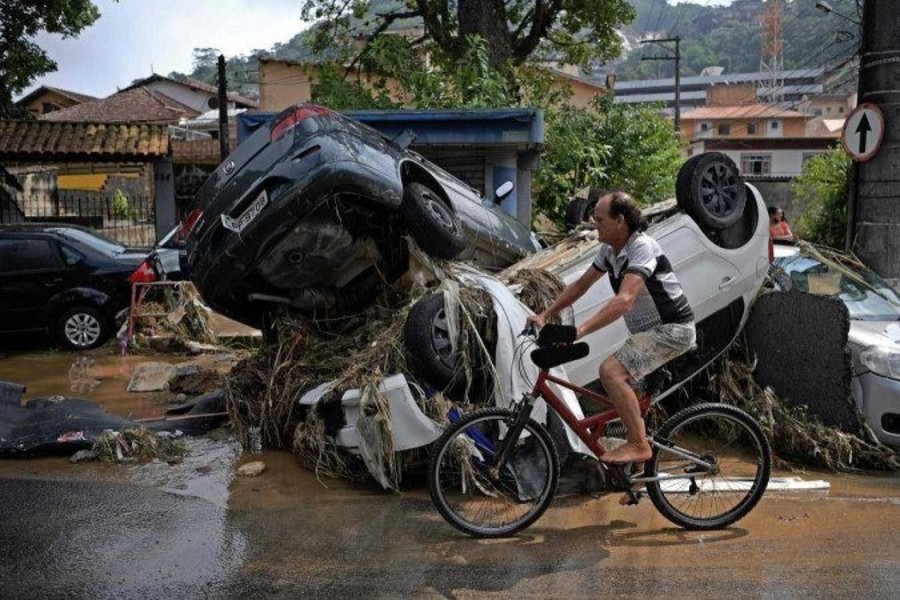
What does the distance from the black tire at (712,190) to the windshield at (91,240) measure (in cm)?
862

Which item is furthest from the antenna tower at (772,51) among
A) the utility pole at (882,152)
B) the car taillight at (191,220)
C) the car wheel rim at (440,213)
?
the car taillight at (191,220)

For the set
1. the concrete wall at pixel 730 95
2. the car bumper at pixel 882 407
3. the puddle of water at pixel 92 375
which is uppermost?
the concrete wall at pixel 730 95

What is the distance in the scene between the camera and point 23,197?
27.6m

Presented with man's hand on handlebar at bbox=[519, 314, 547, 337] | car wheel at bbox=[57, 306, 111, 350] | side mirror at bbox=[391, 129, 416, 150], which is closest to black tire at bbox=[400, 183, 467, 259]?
side mirror at bbox=[391, 129, 416, 150]

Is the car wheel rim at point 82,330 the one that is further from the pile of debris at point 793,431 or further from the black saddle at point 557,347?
the black saddle at point 557,347

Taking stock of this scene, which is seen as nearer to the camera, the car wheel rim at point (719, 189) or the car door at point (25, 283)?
the car wheel rim at point (719, 189)

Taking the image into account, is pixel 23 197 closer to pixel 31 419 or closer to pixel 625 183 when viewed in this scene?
pixel 625 183

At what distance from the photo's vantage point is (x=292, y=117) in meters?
6.52

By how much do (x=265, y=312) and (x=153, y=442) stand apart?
1350 millimetres

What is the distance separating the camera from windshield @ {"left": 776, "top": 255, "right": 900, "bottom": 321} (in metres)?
7.14

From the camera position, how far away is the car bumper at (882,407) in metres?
6.18

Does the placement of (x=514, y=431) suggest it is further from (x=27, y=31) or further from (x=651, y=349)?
(x=27, y=31)

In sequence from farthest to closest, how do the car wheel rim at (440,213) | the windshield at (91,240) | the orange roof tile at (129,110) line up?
the orange roof tile at (129,110), the windshield at (91,240), the car wheel rim at (440,213)

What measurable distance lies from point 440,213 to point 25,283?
7310 mm
